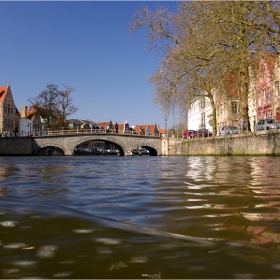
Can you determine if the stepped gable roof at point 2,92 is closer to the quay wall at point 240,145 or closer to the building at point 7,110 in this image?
the building at point 7,110

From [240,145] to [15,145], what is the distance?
31589 mm

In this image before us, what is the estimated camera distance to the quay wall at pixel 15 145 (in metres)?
43.6

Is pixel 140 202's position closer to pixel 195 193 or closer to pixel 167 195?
pixel 167 195

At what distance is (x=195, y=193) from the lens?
3604 millimetres

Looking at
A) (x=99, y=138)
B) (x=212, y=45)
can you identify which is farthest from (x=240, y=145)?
(x=99, y=138)

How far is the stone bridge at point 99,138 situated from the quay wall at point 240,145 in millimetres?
15474

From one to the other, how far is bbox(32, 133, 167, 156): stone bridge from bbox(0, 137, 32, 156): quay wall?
87 cm

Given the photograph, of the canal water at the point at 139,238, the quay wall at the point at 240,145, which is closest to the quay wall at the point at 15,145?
the quay wall at the point at 240,145

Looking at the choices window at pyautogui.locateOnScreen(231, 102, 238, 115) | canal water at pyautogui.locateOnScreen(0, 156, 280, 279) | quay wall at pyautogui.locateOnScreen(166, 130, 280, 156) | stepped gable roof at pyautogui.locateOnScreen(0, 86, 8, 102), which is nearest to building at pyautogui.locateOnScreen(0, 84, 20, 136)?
stepped gable roof at pyautogui.locateOnScreen(0, 86, 8, 102)

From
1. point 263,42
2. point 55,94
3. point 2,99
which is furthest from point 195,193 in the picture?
point 2,99

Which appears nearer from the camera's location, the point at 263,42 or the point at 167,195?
the point at 167,195

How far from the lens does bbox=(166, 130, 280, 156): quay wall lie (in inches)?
648

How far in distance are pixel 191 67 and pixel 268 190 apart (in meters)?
14.0

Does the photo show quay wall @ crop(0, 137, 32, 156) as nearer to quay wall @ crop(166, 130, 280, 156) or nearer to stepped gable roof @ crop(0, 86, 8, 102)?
stepped gable roof @ crop(0, 86, 8, 102)
